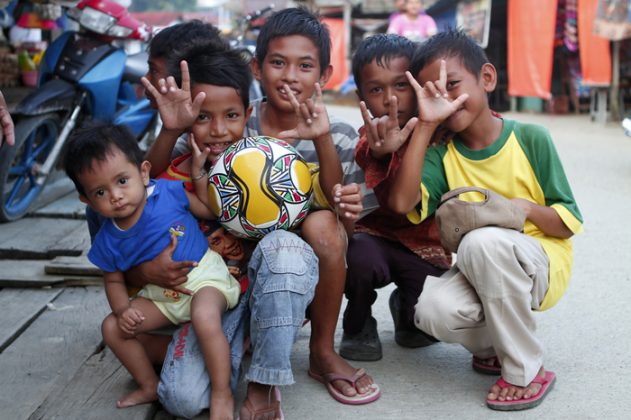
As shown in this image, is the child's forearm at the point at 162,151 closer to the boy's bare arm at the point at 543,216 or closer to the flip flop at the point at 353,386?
the flip flop at the point at 353,386

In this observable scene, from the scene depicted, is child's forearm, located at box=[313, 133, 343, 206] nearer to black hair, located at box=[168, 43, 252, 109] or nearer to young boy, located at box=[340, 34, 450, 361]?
young boy, located at box=[340, 34, 450, 361]

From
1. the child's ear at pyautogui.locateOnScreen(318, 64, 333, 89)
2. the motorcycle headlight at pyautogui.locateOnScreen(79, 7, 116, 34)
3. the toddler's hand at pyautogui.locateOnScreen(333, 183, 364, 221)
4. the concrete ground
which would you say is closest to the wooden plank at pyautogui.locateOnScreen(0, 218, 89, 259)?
the motorcycle headlight at pyautogui.locateOnScreen(79, 7, 116, 34)

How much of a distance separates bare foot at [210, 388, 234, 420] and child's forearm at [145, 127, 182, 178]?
0.81 meters

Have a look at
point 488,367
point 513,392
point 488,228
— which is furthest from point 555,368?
point 488,228

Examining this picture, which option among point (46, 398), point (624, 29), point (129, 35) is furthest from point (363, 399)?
point (624, 29)

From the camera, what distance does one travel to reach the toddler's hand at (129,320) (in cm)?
232

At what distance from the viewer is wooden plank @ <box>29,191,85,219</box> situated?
4594 mm

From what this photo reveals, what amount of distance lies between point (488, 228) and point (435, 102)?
1.44 feet

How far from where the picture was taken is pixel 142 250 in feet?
7.91

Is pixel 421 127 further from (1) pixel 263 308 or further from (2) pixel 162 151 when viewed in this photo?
(2) pixel 162 151

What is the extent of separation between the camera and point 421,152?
249cm

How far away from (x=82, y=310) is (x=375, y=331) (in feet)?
4.08

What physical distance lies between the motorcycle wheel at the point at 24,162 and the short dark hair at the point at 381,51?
2.31 metres

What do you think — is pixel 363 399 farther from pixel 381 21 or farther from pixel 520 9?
pixel 381 21
